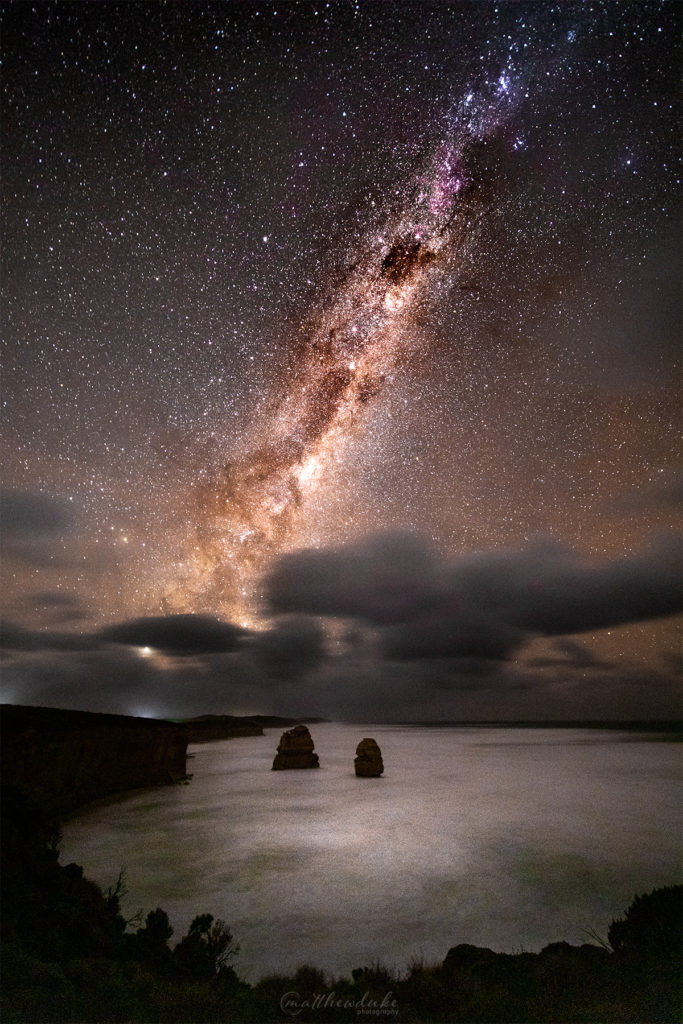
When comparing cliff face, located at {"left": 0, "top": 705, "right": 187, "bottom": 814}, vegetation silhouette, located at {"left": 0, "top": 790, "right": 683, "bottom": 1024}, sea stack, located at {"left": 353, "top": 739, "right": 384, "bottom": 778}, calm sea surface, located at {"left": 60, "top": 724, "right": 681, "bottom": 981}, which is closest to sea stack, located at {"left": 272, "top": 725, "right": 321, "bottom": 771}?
sea stack, located at {"left": 353, "top": 739, "right": 384, "bottom": 778}

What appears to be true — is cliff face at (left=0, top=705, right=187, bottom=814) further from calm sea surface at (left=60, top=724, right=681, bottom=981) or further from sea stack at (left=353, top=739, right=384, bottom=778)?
sea stack at (left=353, top=739, right=384, bottom=778)

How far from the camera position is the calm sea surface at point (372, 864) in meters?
10.8

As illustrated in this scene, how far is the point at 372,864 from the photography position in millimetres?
15758

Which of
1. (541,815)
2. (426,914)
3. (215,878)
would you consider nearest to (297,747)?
(541,815)

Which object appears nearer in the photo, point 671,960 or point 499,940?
point 671,960

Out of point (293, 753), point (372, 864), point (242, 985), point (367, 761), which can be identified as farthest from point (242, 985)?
point (293, 753)

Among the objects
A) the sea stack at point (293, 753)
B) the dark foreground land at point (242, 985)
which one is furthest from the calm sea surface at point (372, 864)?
the sea stack at point (293, 753)

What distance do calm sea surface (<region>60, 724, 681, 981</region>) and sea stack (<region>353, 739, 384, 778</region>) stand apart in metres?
7.07

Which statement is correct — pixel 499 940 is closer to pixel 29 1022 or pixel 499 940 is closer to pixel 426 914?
pixel 426 914

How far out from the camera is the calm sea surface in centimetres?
1076

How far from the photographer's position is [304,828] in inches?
811

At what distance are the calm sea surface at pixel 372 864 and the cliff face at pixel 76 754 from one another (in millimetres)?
1111

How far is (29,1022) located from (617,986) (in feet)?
22.0

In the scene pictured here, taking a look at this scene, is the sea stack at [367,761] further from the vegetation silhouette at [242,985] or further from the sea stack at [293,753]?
the vegetation silhouette at [242,985]
